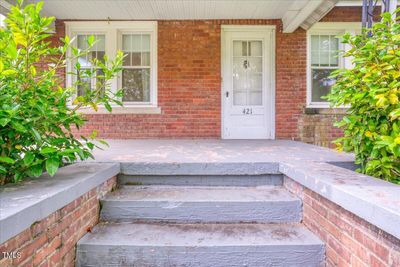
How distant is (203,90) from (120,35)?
212cm

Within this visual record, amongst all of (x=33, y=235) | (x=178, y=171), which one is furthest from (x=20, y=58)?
(x=178, y=171)

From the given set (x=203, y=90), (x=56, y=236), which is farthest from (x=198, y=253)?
(x=203, y=90)

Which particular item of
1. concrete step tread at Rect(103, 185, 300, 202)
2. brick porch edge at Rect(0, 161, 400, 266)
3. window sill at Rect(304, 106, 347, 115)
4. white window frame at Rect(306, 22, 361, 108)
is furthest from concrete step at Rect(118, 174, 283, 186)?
white window frame at Rect(306, 22, 361, 108)

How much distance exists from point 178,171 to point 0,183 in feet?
4.41

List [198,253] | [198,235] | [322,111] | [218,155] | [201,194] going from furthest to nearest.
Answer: [322,111] → [218,155] → [201,194] → [198,235] → [198,253]

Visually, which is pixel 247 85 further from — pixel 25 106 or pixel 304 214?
pixel 25 106

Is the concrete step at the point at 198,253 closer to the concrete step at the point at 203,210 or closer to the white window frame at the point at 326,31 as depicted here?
the concrete step at the point at 203,210

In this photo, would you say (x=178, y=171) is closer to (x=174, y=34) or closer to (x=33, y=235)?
(x=33, y=235)

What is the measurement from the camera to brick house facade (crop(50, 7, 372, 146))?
244 inches

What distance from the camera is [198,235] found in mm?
2037

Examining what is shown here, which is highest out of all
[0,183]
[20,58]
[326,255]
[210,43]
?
[210,43]

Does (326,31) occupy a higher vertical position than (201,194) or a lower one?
higher

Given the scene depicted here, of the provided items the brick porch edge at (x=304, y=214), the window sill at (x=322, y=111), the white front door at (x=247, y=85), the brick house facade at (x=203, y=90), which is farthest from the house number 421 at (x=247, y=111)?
the brick porch edge at (x=304, y=214)

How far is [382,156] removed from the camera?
2.00m
